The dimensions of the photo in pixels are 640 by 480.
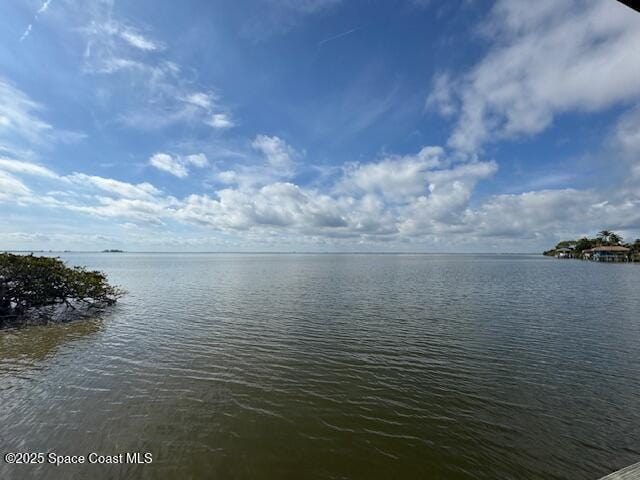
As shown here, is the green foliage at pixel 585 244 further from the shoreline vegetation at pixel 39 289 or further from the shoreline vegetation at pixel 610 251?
the shoreline vegetation at pixel 39 289

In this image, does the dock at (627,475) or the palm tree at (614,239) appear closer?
the dock at (627,475)

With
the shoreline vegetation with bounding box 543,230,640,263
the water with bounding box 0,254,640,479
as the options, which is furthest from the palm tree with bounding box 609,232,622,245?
the water with bounding box 0,254,640,479

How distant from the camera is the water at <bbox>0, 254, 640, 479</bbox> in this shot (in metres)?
9.18

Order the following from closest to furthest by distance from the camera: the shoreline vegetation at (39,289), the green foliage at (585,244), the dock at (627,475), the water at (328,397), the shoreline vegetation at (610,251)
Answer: the dock at (627,475) < the water at (328,397) < the shoreline vegetation at (39,289) < the shoreline vegetation at (610,251) < the green foliage at (585,244)

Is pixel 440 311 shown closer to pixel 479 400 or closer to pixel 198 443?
pixel 479 400

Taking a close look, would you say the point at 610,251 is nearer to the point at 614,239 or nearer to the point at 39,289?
the point at 614,239

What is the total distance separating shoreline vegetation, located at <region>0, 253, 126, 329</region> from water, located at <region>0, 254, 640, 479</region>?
170 inches

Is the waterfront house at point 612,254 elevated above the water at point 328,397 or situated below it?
above

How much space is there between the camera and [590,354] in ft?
59.5

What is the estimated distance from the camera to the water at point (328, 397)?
30.1ft

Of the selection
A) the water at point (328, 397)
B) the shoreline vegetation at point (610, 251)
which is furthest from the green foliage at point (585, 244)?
the water at point (328, 397)

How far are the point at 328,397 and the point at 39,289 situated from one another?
102 ft

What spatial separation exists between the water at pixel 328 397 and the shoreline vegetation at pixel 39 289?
170 inches

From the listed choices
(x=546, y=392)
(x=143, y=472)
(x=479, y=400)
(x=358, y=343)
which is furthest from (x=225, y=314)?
(x=546, y=392)
